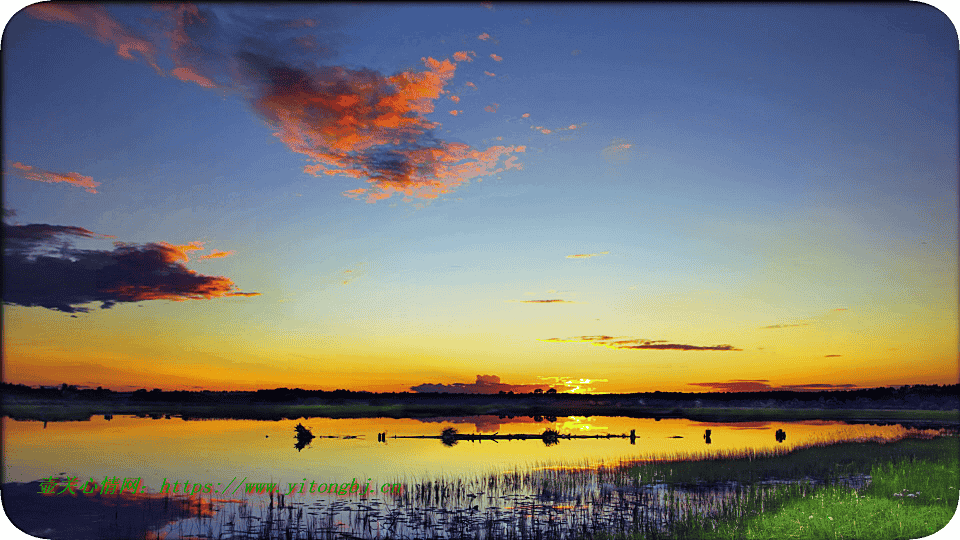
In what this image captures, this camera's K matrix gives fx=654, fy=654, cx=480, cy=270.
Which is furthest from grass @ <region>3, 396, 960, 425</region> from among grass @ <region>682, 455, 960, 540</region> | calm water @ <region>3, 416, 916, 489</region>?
grass @ <region>682, 455, 960, 540</region>

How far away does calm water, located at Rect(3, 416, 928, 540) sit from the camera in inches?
813

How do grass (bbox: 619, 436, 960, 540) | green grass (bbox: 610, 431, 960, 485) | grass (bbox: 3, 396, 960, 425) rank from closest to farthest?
1. grass (bbox: 619, 436, 960, 540)
2. green grass (bbox: 610, 431, 960, 485)
3. grass (bbox: 3, 396, 960, 425)

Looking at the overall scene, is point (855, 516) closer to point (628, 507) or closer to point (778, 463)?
point (628, 507)

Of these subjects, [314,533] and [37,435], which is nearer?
[314,533]

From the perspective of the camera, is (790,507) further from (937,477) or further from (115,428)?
(115,428)

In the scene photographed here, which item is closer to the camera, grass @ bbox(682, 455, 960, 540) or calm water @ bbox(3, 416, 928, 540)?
grass @ bbox(682, 455, 960, 540)

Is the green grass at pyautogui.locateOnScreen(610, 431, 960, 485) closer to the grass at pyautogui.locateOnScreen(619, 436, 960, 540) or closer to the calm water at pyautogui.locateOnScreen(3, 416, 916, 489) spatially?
the grass at pyautogui.locateOnScreen(619, 436, 960, 540)

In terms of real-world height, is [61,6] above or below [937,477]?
above

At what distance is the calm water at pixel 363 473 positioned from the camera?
20641 millimetres

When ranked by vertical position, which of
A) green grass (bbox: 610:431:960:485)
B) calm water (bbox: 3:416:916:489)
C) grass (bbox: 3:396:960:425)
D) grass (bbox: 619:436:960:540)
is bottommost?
grass (bbox: 3:396:960:425)

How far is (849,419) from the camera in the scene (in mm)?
83375

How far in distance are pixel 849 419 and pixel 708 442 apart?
46.5 m

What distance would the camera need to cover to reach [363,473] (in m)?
31.9

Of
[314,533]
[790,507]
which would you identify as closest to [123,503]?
[314,533]
